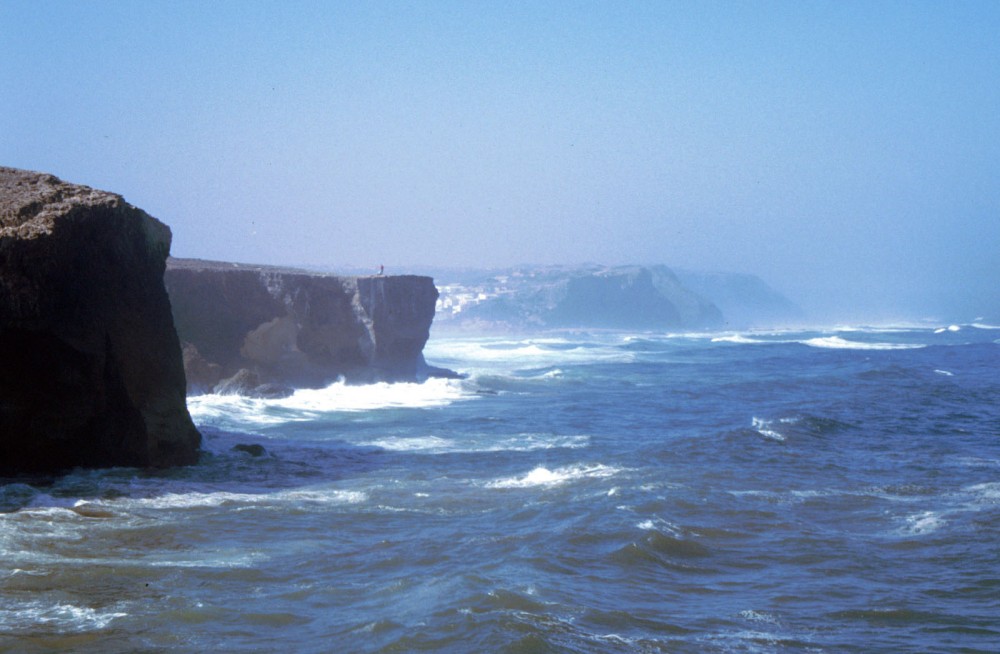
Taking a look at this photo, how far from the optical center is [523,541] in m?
10.9

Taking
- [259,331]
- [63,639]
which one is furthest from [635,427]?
[63,639]

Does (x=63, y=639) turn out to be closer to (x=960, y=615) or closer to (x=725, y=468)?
(x=960, y=615)

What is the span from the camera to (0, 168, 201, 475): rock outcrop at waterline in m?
12.2

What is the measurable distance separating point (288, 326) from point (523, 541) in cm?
1931

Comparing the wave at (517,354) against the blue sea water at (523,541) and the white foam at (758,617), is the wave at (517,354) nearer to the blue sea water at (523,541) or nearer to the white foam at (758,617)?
the blue sea water at (523,541)

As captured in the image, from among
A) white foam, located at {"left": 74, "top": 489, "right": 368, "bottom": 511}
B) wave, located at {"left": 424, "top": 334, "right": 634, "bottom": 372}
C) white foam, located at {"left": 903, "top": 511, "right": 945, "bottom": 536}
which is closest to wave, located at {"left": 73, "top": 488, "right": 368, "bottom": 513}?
white foam, located at {"left": 74, "top": 489, "right": 368, "bottom": 511}

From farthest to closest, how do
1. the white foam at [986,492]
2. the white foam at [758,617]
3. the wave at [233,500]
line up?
1. the white foam at [986,492]
2. the wave at [233,500]
3. the white foam at [758,617]

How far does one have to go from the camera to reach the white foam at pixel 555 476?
48.0 ft

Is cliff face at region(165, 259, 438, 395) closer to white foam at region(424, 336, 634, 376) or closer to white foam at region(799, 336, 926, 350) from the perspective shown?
white foam at region(424, 336, 634, 376)

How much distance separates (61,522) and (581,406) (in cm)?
1778

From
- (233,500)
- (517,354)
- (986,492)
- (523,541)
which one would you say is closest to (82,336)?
(233,500)

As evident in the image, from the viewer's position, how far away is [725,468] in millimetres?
16109

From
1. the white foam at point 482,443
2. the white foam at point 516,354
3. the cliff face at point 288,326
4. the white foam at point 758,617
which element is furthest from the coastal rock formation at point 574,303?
the white foam at point 758,617

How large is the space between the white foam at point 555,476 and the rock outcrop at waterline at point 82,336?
5.14 meters
